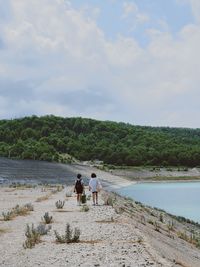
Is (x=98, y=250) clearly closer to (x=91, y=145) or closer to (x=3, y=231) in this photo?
(x=3, y=231)

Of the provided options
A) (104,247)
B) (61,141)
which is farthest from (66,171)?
(104,247)

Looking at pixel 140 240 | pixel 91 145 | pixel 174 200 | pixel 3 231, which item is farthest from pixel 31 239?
pixel 91 145

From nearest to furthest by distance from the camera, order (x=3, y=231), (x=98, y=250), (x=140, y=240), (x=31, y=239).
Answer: (x=98, y=250)
(x=140, y=240)
(x=31, y=239)
(x=3, y=231)

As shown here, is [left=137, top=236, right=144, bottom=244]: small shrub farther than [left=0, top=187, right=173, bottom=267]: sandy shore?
Yes

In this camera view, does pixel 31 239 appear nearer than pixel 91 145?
Yes

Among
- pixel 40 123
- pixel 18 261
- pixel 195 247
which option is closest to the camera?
pixel 18 261

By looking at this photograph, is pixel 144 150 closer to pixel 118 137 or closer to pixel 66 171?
pixel 118 137

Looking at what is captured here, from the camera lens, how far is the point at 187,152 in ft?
569

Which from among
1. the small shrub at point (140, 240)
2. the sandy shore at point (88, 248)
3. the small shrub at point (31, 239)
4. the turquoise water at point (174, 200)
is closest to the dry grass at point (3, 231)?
the sandy shore at point (88, 248)

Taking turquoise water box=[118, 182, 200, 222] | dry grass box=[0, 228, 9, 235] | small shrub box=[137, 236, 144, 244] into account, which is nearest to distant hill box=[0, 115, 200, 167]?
turquoise water box=[118, 182, 200, 222]

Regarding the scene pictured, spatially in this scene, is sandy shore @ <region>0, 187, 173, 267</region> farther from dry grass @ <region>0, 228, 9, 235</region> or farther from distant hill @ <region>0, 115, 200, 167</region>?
distant hill @ <region>0, 115, 200, 167</region>

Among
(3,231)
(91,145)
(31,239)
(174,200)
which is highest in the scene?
(91,145)

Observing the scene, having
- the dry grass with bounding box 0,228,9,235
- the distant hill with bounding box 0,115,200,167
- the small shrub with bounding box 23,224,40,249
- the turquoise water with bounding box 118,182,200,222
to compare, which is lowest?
the turquoise water with bounding box 118,182,200,222

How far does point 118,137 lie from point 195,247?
17655cm
